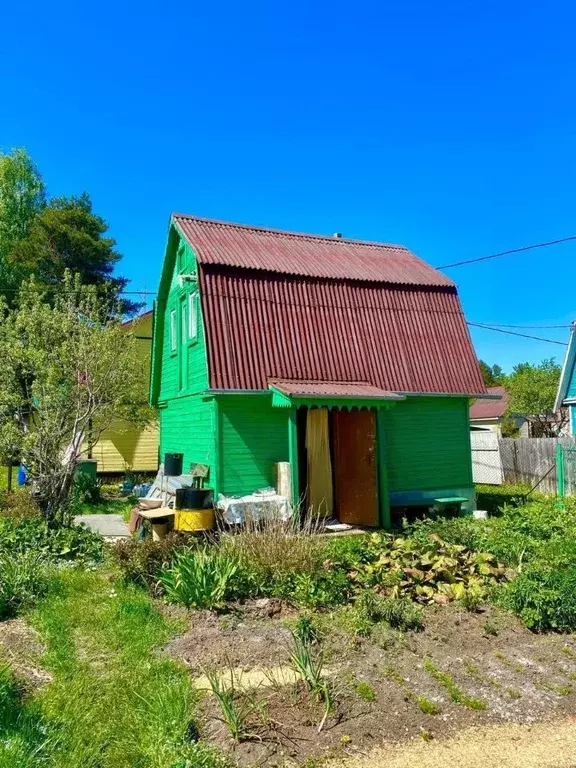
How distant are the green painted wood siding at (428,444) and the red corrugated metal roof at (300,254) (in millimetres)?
3260

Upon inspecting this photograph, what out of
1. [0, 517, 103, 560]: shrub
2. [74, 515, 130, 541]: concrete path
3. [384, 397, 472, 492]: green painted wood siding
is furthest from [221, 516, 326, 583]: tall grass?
[384, 397, 472, 492]: green painted wood siding

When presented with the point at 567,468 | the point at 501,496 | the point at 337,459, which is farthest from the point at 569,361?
the point at 337,459

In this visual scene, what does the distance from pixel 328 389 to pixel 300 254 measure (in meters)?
4.62

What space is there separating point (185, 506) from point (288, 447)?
2.94 meters

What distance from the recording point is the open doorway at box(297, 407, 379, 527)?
481 inches

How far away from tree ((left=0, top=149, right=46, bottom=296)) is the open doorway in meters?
22.0

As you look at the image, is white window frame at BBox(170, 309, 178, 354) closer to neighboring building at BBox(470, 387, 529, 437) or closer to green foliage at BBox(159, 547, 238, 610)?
green foliage at BBox(159, 547, 238, 610)

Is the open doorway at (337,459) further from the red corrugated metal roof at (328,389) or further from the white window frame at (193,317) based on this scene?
the white window frame at (193,317)

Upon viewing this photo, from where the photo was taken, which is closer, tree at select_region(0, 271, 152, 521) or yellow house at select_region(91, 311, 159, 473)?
tree at select_region(0, 271, 152, 521)

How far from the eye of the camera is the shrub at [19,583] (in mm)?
6469

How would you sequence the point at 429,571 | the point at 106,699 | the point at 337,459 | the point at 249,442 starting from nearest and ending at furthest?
the point at 106,699
the point at 429,571
the point at 249,442
the point at 337,459

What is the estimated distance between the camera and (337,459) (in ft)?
42.4

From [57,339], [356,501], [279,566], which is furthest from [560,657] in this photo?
[57,339]

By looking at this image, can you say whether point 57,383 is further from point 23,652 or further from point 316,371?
point 23,652
